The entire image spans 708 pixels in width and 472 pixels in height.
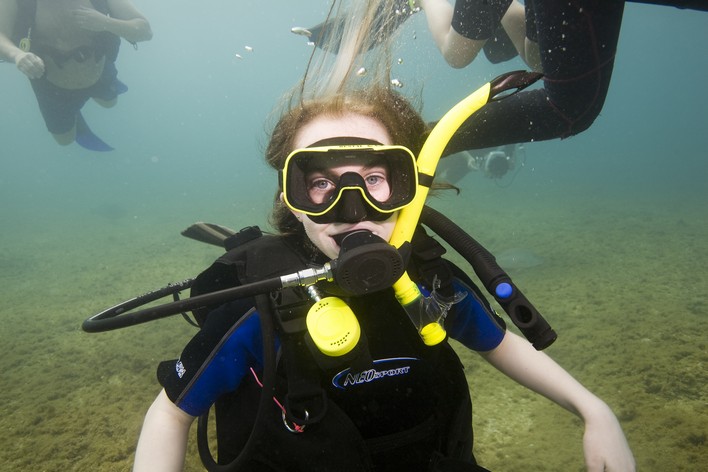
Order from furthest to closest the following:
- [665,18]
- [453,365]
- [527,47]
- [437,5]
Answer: [665,18], [437,5], [527,47], [453,365]

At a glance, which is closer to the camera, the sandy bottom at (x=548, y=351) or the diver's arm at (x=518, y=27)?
the sandy bottom at (x=548, y=351)

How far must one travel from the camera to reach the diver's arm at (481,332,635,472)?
5.57ft

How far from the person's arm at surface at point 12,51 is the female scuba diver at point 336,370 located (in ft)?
26.6

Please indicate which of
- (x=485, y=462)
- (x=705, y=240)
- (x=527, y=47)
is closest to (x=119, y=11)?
(x=527, y=47)

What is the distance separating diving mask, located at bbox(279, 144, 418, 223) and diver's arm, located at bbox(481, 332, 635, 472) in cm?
110

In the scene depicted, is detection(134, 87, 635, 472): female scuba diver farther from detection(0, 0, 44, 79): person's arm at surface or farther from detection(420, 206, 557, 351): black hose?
detection(0, 0, 44, 79): person's arm at surface

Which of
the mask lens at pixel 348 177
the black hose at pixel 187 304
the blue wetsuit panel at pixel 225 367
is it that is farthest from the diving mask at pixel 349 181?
the blue wetsuit panel at pixel 225 367

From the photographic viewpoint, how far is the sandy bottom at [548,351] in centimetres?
299

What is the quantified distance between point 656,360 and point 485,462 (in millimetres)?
2178

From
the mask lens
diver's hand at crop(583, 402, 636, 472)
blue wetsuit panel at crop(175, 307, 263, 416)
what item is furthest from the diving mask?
diver's hand at crop(583, 402, 636, 472)

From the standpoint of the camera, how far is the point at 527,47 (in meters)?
3.07

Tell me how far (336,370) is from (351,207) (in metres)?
0.73

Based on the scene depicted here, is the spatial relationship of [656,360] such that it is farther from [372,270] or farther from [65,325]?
[65,325]

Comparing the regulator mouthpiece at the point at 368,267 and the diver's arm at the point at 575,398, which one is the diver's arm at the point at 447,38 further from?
the regulator mouthpiece at the point at 368,267
